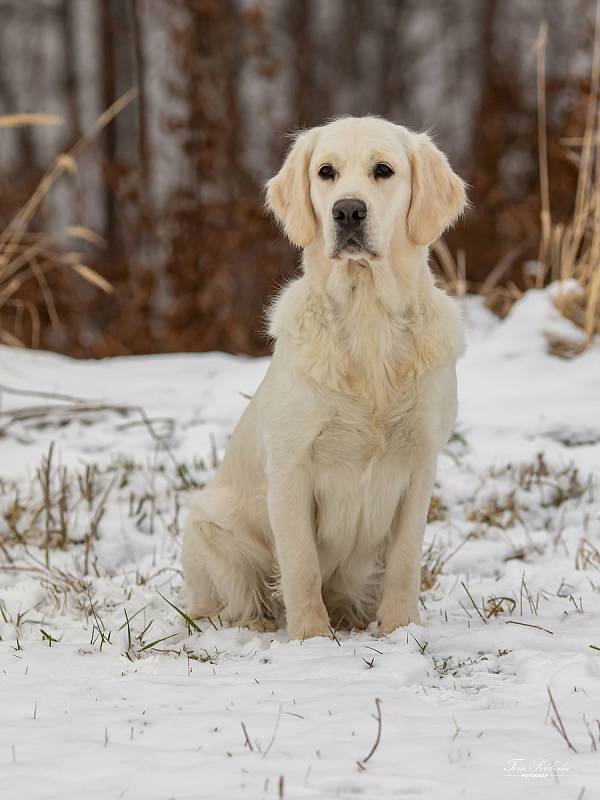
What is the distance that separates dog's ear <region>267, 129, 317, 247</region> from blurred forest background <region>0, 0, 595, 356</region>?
156 inches

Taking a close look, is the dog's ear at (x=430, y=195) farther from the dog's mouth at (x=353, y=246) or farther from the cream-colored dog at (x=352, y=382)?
the dog's mouth at (x=353, y=246)

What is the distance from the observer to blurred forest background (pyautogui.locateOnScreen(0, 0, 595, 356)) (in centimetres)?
802

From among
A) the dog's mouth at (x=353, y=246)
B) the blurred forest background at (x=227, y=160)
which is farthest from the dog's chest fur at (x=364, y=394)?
the blurred forest background at (x=227, y=160)

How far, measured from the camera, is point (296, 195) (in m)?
2.95

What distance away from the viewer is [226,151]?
8.16 meters

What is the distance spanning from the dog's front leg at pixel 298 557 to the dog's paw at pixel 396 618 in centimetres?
15

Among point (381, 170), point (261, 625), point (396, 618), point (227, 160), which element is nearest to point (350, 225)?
point (381, 170)

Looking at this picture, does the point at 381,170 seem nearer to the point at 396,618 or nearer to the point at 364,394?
the point at 364,394

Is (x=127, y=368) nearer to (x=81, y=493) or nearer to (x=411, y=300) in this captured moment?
(x=81, y=493)

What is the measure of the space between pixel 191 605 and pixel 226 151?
18.5 ft

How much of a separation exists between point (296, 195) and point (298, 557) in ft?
3.31

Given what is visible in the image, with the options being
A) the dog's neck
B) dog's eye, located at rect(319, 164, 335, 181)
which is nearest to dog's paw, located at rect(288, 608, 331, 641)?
the dog's neck

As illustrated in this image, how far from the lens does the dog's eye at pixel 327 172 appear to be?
9.38 ft

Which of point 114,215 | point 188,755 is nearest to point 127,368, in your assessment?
point 114,215
